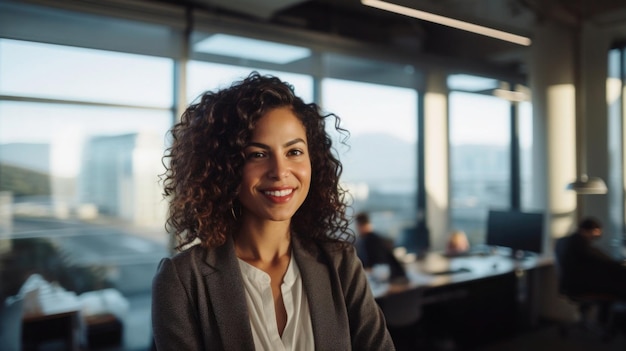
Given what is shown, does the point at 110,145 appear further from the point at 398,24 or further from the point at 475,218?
the point at 475,218

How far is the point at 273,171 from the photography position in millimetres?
1113

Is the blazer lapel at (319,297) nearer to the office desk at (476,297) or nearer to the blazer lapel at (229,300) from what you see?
the blazer lapel at (229,300)

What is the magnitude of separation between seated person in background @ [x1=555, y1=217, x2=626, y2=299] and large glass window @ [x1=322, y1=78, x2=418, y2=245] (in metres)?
1.92

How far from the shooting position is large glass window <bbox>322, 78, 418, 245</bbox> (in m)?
6.22

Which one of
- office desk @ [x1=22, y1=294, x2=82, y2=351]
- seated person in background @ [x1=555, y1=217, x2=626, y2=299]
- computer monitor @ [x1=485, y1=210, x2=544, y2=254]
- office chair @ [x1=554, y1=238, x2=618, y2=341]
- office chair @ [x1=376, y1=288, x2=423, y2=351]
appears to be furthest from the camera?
office chair @ [x1=554, y1=238, x2=618, y2=341]

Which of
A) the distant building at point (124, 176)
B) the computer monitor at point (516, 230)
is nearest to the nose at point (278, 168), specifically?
the distant building at point (124, 176)

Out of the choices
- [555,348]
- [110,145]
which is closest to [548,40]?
[555,348]

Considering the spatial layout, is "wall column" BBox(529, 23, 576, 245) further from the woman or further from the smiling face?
the smiling face

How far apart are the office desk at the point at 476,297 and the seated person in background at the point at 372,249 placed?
25 centimetres

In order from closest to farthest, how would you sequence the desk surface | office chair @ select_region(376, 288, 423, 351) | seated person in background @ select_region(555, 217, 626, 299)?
office chair @ select_region(376, 288, 423, 351), the desk surface, seated person in background @ select_region(555, 217, 626, 299)

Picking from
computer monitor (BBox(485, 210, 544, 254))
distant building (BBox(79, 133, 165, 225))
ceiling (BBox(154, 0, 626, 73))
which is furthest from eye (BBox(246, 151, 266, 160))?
computer monitor (BBox(485, 210, 544, 254))

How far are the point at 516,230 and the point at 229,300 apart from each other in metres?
4.45

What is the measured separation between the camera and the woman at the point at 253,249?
109 cm

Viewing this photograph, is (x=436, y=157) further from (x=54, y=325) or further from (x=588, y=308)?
(x=54, y=325)
